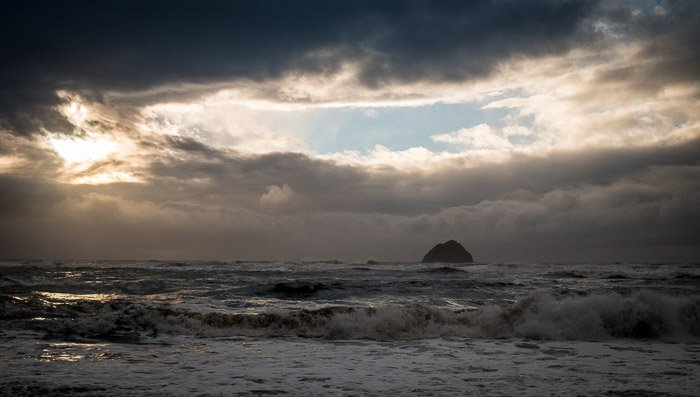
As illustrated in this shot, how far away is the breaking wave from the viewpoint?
34.5ft

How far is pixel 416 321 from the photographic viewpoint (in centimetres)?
1128

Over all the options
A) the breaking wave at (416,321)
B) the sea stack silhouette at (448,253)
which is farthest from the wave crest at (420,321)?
the sea stack silhouette at (448,253)

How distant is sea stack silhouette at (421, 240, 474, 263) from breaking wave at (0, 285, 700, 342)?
13592cm

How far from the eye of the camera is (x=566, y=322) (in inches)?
433

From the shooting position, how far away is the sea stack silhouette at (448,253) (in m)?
146

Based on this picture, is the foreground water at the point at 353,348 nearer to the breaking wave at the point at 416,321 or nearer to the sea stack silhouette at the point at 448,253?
the breaking wave at the point at 416,321

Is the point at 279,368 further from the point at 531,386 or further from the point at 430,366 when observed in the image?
the point at 531,386

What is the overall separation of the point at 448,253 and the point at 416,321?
140 meters

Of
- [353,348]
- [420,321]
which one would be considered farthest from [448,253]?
[353,348]

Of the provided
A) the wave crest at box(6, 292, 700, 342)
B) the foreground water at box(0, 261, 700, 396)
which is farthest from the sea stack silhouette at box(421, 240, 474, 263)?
the wave crest at box(6, 292, 700, 342)

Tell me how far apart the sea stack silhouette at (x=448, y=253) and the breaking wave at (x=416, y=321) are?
13592 cm

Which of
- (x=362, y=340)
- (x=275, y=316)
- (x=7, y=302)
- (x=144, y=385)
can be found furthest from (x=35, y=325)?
(x=362, y=340)

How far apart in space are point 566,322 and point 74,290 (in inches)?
779

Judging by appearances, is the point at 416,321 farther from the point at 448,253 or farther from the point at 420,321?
the point at 448,253
